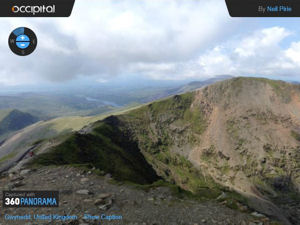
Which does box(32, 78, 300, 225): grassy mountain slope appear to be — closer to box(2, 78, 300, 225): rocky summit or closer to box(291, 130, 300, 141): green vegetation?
box(291, 130, 300, 141): green vegetation

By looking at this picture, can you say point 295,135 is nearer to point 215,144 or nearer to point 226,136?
point 226,136

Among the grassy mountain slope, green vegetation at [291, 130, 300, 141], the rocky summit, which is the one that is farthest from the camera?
green vegetation at [291, 130, 300, 141]

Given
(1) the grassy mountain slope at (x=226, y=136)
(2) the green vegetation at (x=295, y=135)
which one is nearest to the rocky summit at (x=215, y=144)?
(2) the green vegetation at (x=295, y=135)

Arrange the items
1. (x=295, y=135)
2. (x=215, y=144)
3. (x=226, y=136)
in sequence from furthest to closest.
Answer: (x=226, y=136), (x=215, y=144), (x=295, y=135)

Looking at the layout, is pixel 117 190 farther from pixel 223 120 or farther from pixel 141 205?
pixel 223 120

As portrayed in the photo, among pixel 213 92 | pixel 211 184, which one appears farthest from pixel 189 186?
pixel 213 92

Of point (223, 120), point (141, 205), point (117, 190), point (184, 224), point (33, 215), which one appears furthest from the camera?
point (223, 120)

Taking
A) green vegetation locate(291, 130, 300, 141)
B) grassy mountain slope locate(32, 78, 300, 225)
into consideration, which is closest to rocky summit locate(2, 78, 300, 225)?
green vegetation locate(291, 130, 300, 141)

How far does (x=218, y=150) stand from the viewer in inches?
5453

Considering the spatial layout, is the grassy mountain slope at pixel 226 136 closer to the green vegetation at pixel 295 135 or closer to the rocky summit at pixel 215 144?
the green vegetation at pixel 295 135

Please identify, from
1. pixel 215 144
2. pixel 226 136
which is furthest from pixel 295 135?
pixel 215 144

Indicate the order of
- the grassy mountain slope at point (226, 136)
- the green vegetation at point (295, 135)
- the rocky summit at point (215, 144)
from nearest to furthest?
the rocky summit at point (215, 144) → the grassy mountain slope at point (226, 136) → the green vegetation at point (295, 135)

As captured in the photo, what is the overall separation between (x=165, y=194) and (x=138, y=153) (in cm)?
9945

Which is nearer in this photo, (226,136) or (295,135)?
(295,135)
